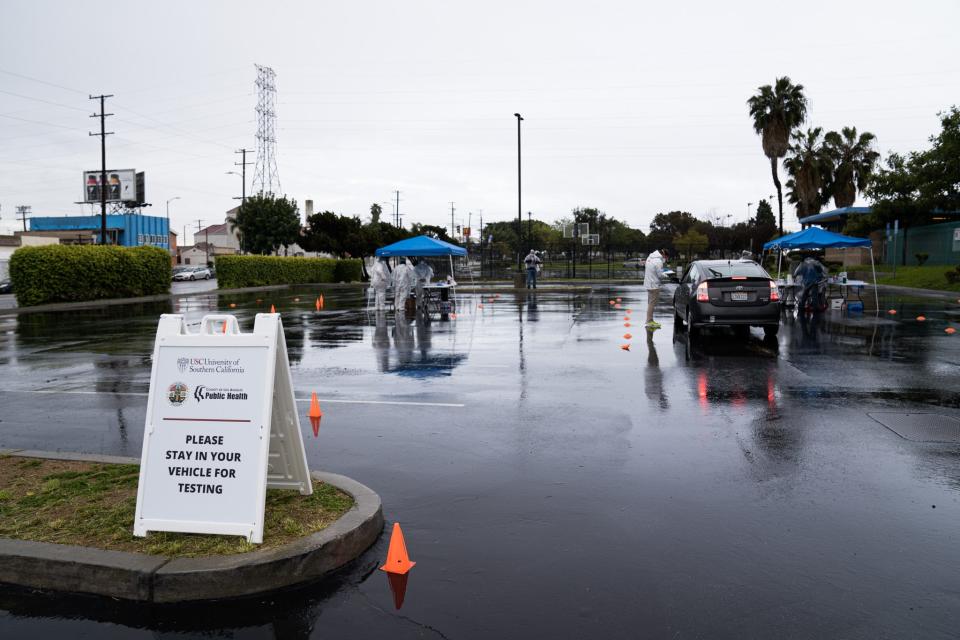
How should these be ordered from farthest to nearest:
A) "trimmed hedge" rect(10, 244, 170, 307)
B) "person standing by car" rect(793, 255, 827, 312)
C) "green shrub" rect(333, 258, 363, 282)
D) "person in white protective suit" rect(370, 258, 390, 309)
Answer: "green shrub" rect(333, 258, 363, 282) < "trimmed hedge" rect(10, 244, 170, 307) < "person in white protective suit" rect(370, 258, 390, 309) < "person standing by car" rect(793, 255, 827, 312)

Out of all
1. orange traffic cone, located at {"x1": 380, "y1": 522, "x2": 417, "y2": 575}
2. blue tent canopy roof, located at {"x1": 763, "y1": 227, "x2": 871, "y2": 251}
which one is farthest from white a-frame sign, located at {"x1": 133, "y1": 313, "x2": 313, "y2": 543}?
blue tent canopy roof, located at {"x1": 763, "y1": 227, "x2": 871, "y2": 251}

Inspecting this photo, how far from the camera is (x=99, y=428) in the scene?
7.60 m

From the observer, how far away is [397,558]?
4.15 m

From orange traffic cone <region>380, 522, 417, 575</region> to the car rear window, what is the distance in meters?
11.3

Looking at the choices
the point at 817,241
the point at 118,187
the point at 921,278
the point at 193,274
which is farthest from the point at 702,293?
the point at 118,187

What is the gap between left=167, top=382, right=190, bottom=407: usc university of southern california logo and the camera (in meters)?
4.58

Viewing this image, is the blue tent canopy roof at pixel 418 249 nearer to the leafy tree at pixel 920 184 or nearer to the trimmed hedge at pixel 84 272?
the trimmed hedge at pixel 84 272

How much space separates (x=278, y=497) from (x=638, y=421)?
3822 mm

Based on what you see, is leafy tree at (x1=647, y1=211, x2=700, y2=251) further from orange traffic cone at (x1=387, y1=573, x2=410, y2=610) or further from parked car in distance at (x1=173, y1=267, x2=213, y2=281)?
orange traffic cone at (x1=387, y1=573, x2=410, y2=610)

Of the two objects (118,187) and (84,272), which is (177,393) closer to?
(84,272)

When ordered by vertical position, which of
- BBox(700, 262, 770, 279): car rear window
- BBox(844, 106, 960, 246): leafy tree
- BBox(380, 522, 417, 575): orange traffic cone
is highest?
BBox(844, 106, 960, 246): leafy tree

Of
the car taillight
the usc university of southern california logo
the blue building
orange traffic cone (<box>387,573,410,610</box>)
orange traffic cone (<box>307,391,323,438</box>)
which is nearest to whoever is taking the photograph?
orange traffic cone (<box>387,573,410,610</box>)

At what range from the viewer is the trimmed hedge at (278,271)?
43906 millimetres

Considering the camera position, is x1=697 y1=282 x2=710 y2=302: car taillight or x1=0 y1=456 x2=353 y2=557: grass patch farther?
x1=697 y1=282 x2=710 y2=302: car taillight
